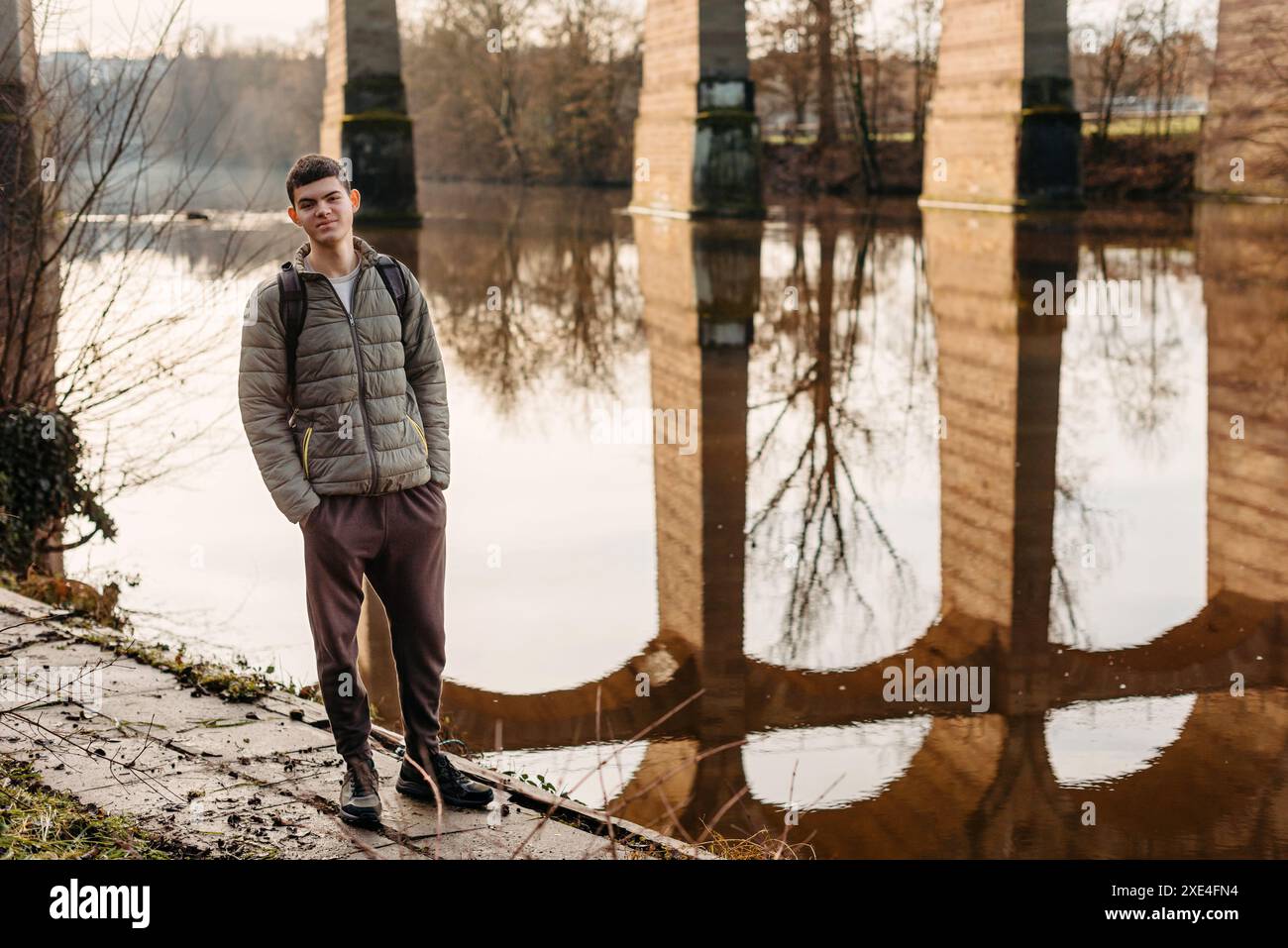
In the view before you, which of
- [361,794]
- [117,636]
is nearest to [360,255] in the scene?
[361,794]

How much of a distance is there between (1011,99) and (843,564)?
2065cm

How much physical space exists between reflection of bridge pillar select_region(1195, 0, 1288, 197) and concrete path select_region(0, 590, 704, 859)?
88.3 feet

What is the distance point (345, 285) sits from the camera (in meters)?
3.74

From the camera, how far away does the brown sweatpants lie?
375 centimetres

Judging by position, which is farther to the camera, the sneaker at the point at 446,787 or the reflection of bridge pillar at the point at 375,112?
the reflection of bridge pillar at the point at 375,112

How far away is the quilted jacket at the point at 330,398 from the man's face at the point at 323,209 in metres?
0.09

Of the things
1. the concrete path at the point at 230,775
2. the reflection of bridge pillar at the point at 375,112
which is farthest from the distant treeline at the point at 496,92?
the concrete path at the point at 230,775

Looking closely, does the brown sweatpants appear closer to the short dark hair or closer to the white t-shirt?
the white t-shirt

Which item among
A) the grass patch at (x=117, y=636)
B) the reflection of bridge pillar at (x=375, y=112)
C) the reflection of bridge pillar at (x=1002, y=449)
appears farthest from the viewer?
the reflection of bridge pillar at (x=375, y=112)

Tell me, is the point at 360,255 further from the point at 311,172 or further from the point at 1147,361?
the point at 1147,361

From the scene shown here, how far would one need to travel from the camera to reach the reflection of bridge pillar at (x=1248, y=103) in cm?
2792

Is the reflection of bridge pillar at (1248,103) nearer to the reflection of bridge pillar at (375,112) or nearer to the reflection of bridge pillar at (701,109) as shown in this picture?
the reflection of bridge pillar at (701,109)

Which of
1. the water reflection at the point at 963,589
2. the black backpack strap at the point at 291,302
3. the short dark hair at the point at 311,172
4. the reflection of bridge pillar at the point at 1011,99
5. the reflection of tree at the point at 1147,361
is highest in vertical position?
the reflection of bridge pillar at the point at 1011,99

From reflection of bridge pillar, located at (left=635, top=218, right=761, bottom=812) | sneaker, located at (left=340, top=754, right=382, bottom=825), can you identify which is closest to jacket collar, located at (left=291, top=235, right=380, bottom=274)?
sneaker, located at (left=340, top=754, right=382, bottom=825)
